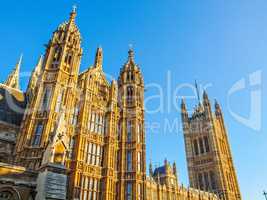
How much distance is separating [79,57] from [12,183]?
56.9ft

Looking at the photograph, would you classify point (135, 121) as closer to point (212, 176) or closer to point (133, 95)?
point (133, 95)

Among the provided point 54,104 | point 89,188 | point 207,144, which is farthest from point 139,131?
point 207,144

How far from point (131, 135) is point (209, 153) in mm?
60466

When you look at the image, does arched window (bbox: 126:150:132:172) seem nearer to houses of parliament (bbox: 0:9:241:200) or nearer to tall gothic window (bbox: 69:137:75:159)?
houses of parliament (bbox: 0:9:241:200)

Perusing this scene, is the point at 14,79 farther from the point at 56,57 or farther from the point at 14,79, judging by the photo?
the point at 56,57

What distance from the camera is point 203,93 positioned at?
9625 centimetres

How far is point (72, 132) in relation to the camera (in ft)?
86.4

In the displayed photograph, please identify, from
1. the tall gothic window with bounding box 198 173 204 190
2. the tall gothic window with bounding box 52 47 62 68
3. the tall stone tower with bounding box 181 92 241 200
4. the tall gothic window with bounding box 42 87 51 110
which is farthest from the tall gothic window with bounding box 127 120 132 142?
the tall gothic window with bounding box 198 173 204 190

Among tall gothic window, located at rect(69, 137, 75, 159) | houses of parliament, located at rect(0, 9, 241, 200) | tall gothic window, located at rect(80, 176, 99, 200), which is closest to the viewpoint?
houses of parliament, located at rect(0, 9, 241, 200)

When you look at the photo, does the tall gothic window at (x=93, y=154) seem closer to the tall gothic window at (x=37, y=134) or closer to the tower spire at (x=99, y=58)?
the tall gothic window at (x=37, y=134)

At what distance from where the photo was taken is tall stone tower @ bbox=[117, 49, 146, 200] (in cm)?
2739

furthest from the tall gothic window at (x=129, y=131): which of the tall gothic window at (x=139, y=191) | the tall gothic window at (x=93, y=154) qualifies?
the tall gothic window at (x=139, y=191)

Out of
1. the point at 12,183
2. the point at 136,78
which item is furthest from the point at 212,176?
the point at 12,183

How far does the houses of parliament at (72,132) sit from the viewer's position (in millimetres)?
18594
